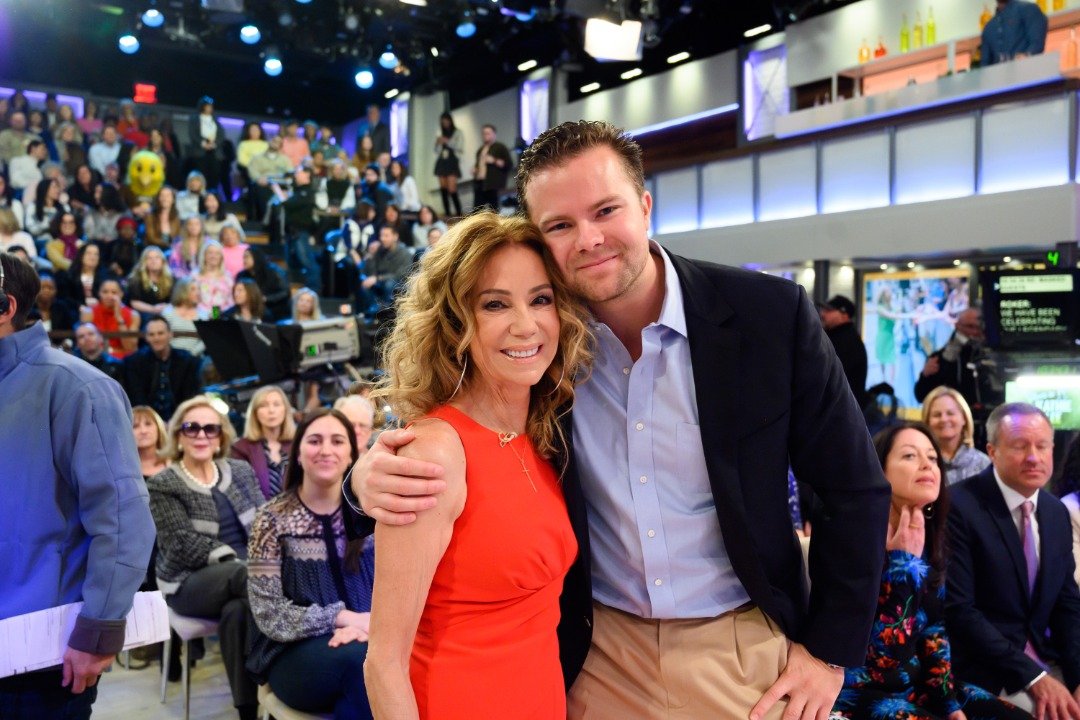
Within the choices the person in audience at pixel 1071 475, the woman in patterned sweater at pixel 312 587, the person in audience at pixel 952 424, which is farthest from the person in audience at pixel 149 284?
the person in audience at pixel 1071 475

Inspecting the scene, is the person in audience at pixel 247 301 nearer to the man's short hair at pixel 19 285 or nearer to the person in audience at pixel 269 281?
the person in audience at pixel 269 281

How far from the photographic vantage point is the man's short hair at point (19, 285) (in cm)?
219

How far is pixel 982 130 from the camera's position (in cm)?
812

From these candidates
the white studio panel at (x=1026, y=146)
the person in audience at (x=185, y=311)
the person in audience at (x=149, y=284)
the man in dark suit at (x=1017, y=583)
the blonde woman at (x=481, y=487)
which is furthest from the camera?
the person in audience at (x=149, y=284)

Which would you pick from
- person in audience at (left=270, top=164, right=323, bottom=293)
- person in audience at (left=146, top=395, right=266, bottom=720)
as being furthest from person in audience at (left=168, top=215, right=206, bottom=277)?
person in audience at (left=146, top=395, right=266, bottom=720)

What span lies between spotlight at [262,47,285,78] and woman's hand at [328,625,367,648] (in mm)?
13849

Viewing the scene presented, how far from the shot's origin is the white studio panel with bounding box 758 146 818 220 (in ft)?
31.4

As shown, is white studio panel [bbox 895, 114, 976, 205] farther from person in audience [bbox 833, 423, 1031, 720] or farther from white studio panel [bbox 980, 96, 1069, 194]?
person in audience [bbox 833, 423, 1031, 720]

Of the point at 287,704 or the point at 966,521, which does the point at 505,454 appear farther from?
Result: the point at 966,521

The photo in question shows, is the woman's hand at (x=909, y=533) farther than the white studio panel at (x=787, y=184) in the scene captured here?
No

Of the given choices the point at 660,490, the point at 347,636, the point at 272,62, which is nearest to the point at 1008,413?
the point at 660,490

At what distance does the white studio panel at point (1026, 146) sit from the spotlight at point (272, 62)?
1114cm

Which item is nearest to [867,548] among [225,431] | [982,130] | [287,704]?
[287,704]

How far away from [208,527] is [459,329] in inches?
117
